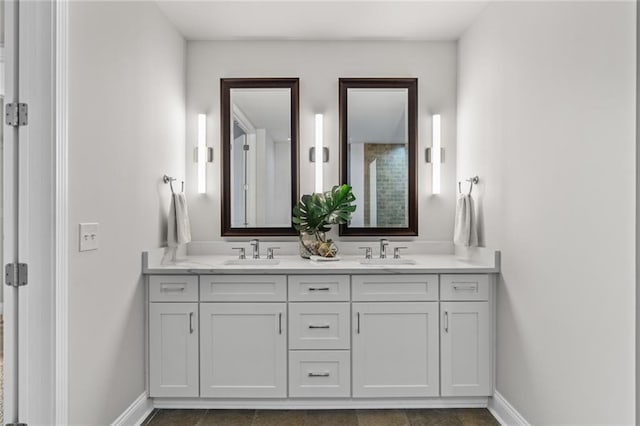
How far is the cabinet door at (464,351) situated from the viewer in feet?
8.39

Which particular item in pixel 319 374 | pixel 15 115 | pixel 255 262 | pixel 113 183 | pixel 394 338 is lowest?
pixel 319 374

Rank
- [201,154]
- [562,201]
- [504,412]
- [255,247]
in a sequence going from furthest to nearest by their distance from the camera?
[201,154], [255,247], [504,412], [562,201]

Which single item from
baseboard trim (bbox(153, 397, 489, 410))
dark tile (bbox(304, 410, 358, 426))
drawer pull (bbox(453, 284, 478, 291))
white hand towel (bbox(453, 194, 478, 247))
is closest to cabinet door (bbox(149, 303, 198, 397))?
baseboard trim (bbox(153, 397, 489, 410))

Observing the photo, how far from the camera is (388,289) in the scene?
8.41ft

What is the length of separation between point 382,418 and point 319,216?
52.7 inches

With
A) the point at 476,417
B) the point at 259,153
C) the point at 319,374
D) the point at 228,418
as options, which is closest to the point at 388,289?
the point at 319,374

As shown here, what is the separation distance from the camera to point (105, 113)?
2.09 meters

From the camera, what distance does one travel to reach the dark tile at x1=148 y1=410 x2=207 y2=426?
96.2 inches

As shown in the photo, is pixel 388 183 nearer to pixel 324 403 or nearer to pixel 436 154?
pixel 436 154

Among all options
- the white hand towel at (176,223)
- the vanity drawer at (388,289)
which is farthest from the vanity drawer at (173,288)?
the vanity drawer at (388,289)

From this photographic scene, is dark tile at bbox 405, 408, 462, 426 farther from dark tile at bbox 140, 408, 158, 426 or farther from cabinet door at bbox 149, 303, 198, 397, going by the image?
dark tile at bbox 140, 408, 158, 426

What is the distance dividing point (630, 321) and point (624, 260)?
21 cm

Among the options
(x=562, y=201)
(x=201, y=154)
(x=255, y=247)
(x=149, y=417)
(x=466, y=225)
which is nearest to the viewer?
(x=562, y=201)

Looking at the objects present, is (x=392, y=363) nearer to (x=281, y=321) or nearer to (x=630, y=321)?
(x=281, y=321)
